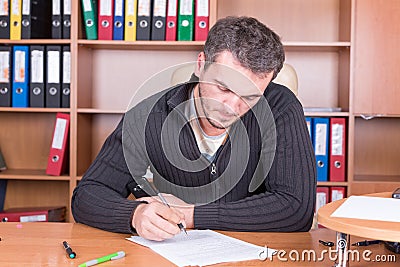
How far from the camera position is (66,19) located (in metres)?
3.07

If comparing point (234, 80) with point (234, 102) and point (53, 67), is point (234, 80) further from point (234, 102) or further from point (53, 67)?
point (53, 67)

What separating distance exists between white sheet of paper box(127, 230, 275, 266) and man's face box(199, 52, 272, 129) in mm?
341

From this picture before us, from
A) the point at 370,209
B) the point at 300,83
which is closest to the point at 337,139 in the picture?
the point at 300,83

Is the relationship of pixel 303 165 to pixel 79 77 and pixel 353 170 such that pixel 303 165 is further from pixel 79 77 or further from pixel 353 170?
pixel 79 77

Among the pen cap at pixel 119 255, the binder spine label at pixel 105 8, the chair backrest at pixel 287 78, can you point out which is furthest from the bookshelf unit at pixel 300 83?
the pen cap at pixel 119 255

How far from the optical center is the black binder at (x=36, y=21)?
3.08 m

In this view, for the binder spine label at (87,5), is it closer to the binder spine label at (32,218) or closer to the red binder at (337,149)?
the binder spine label at (32,218)

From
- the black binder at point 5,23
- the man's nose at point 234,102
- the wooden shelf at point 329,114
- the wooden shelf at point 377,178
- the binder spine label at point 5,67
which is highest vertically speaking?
the black binder at point 5,23

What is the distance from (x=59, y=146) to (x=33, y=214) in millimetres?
365

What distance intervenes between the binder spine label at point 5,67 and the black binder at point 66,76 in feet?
0.94

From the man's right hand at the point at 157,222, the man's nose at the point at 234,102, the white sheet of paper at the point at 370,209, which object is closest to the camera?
the white sheet of paper at the point at 370,209

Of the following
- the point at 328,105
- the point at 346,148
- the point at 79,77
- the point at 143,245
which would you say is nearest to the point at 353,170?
the point at 346,148

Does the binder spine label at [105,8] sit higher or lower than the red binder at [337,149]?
higher

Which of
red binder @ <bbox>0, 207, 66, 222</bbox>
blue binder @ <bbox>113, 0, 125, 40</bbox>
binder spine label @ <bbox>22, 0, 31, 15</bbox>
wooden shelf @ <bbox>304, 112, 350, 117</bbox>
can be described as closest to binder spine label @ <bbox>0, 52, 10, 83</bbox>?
binder spine label @ <bbox>22, 0, 31, 15</bbox>
